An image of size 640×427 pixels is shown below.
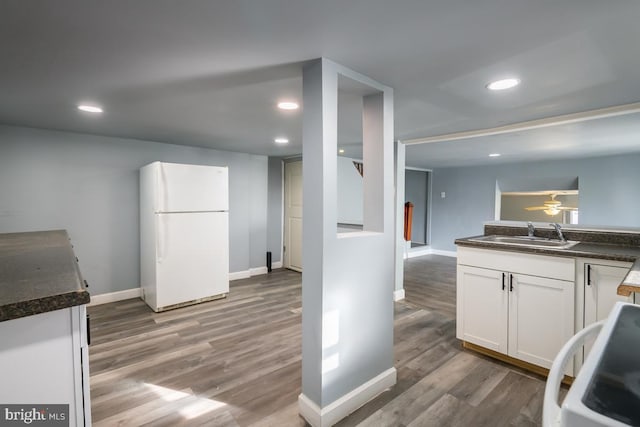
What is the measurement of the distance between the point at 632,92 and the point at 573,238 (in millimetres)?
1105

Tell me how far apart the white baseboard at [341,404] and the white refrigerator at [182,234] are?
2.32 meters

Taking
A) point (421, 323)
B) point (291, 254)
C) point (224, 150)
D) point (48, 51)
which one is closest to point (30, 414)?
point (48, 51)

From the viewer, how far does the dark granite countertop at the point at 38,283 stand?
2.64 feet

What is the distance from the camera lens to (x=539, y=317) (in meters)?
2.18

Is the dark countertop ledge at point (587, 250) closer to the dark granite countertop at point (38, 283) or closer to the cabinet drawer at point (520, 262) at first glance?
the cabinet drawer at point (520, 262)

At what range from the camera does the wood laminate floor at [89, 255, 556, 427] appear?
1800 mm

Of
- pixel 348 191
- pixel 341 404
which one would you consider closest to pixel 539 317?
pixel 341 404

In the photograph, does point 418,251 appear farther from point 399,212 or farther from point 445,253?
point 399,212

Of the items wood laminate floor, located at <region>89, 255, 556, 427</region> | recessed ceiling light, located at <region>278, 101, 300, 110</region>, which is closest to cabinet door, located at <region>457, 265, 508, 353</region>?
wood laminate floor, located at <region>89, 255, 556, 427</region>

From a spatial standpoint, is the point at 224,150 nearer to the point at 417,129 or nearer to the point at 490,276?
the point at 417,129

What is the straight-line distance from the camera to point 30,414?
84 cm

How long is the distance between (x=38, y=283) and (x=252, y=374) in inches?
63.2

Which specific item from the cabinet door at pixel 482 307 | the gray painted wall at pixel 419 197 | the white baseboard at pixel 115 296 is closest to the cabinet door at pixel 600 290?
the cabinet door at pixel 482 307

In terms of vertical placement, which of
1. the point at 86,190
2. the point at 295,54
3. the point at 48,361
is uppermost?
the point at 295,54
